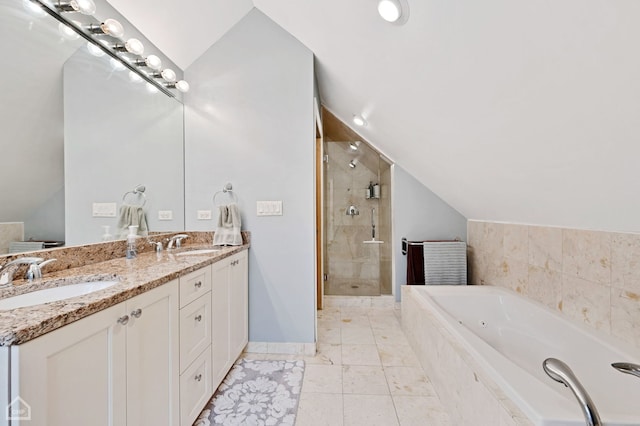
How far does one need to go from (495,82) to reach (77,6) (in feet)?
6.46

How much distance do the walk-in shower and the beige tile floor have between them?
102 centimetres

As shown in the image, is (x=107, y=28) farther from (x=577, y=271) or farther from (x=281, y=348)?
(x=577, y=271)

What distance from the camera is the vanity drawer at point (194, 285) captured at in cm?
138

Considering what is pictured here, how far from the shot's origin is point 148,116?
2154 millimetres

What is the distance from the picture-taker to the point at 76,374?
0.80m

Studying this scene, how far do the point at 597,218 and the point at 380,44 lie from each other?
139 cm

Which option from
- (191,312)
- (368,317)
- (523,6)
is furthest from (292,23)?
(368,317)

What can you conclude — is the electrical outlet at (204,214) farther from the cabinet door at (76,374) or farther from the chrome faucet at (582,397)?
the chrome faucet at (582,397)

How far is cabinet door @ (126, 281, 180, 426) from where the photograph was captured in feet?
3.34

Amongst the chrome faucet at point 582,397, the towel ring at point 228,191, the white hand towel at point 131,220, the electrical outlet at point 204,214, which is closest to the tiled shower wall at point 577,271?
the chrome faucet at point 582,397

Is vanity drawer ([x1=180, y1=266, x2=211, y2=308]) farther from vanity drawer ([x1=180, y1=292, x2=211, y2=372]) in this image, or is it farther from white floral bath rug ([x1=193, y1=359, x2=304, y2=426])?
white floral bath rug ([x1=193, y1=359, x2=304, y2=426])

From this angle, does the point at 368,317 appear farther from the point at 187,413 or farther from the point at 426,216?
the point at 187,413

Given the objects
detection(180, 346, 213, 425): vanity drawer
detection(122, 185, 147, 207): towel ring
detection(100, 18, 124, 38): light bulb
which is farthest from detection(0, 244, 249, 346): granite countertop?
detection(100, 18, 124, 38): light bulb

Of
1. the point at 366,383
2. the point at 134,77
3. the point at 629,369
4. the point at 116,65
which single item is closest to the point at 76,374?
the point at 366,383
